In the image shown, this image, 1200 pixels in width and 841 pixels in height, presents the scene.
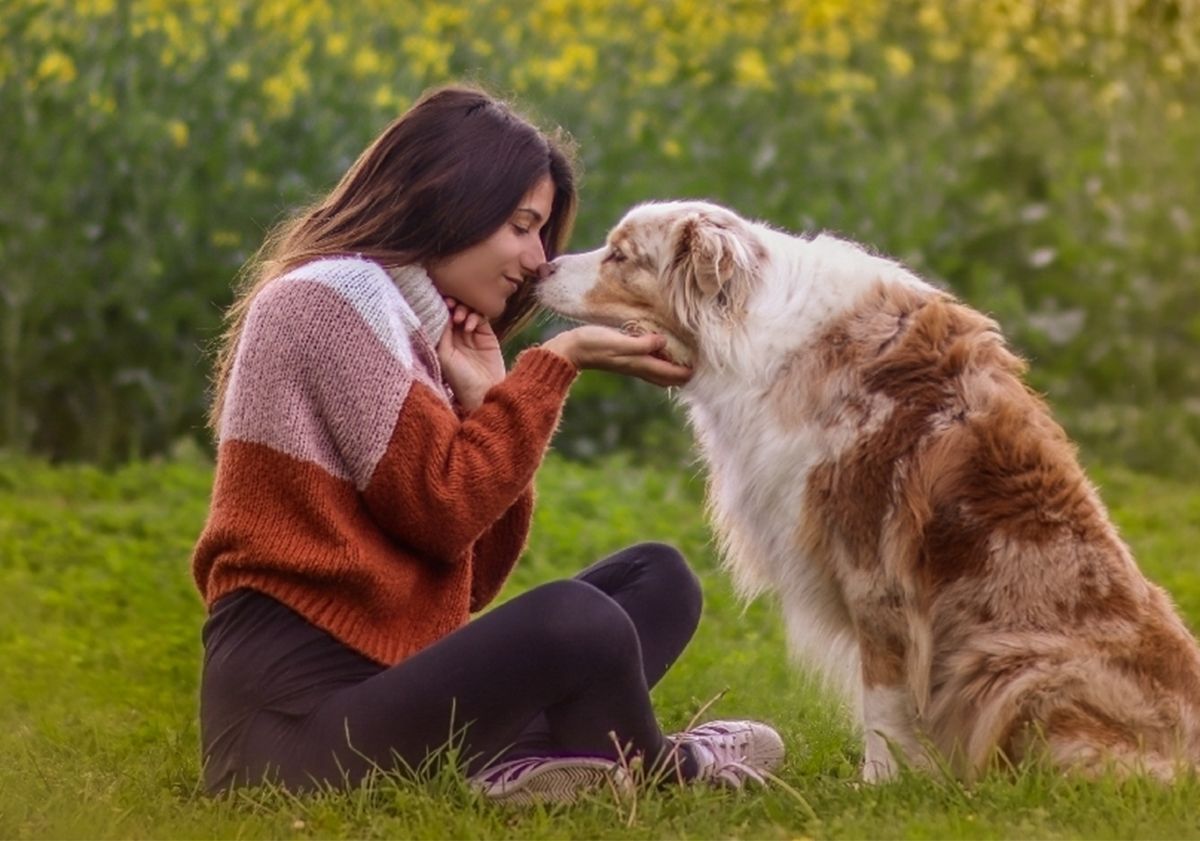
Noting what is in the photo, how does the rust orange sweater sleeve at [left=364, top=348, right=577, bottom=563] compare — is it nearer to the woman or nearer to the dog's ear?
the woman

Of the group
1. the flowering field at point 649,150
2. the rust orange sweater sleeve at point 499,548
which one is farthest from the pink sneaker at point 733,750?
the flowering field at point 649,150

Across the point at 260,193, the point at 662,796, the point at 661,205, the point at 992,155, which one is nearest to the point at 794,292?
the point at 661,205

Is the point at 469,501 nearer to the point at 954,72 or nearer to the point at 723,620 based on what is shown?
the point at 723,620

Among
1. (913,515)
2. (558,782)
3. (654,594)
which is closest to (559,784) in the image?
(558,782)

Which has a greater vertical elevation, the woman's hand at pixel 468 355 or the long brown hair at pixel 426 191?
the long brown hair at pixel 426 191

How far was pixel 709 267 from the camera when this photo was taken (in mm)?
4113

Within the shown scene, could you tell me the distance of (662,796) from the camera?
11.8 ft

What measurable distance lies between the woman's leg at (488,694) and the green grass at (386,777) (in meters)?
0.08

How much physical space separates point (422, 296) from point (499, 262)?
234 millimetres

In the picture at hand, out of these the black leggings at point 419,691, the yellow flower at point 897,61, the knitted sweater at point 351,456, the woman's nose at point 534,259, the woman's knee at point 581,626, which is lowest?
the black leggings at point 419,691

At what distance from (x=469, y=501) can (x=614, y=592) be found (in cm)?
77

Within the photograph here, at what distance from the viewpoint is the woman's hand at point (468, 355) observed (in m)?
3.91

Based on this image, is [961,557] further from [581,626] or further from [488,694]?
[488,694]

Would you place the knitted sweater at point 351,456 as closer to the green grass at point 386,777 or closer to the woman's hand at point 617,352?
the woman's hand at point 617,352
